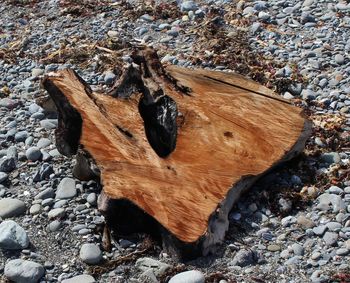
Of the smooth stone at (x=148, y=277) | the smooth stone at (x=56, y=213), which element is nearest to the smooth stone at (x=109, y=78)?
the smooth stone at (x=56, y=213)

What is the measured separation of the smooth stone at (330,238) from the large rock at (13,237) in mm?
1830

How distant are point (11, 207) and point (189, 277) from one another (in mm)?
1450

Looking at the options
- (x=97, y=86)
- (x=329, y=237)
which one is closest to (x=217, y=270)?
(x=329, y=237)

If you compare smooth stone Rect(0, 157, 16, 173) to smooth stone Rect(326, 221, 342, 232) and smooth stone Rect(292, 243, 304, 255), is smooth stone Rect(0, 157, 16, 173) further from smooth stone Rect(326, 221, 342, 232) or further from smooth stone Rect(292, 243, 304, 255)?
smooth stone Rect(326, 221, 342, 232)

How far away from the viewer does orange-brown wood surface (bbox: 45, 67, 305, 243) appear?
439 centimetres

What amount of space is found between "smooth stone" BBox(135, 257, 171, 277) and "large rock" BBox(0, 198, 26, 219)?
1.02 meters

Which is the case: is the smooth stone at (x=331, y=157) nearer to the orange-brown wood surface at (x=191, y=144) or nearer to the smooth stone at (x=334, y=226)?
the orange-brown wood surface at (x=191, y=144)

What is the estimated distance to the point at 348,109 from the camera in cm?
579

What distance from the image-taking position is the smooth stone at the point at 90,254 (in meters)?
4.38

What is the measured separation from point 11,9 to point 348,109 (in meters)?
4.71

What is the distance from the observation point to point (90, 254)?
4.40 meters

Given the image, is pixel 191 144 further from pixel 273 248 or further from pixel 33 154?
pixel 33 154

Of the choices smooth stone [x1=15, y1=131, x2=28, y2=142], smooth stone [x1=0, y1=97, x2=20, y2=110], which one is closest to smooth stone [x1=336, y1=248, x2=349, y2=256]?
smooth stone [x1=15, y1=131, x2=28, y2=142]

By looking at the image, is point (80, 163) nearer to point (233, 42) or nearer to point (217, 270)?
point (217, 270)
